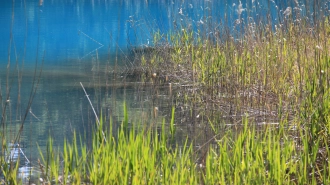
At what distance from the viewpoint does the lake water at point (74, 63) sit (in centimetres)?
432

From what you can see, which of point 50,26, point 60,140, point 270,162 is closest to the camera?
point 270,162

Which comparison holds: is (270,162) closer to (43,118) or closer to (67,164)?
(67,164)

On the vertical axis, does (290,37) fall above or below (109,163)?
above

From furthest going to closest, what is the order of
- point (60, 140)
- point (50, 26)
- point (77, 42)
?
1. point (50, 26)
2. point (77, 42)
3. point (60, 140)

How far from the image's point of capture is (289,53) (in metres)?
5.17

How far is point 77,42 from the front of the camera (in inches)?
490

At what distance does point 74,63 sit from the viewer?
9.01m

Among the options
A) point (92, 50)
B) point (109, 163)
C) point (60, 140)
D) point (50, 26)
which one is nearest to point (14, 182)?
point (109, 163)

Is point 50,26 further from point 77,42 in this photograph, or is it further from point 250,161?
point 250,161

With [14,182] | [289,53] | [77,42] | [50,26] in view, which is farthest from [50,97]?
[50,26]

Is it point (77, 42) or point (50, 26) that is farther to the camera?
point (50, 26)

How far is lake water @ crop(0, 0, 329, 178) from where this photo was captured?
4324 millimetres

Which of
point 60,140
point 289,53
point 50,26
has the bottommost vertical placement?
point 60,140

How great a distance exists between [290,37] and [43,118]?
229cm
